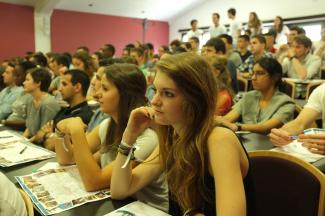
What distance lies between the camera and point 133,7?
10992 mm

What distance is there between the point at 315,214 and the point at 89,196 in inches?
35.3

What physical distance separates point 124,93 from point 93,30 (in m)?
9.93

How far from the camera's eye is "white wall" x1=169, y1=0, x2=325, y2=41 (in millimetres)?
8570

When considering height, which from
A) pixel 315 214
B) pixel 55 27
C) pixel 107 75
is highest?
pixel 55 27

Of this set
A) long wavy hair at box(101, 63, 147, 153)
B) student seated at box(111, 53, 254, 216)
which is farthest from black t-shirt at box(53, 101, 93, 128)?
student seated at box(111, 53, 254, 216)

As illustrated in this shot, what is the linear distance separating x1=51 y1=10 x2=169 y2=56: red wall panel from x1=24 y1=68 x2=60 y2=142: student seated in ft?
25.2

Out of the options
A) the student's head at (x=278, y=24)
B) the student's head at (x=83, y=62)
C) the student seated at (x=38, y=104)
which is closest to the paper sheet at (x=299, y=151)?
the student seated at (x=38, y=104)

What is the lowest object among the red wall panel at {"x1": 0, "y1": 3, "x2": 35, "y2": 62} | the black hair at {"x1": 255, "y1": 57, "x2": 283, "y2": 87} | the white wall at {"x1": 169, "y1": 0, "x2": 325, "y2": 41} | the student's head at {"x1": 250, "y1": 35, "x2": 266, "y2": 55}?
the black hair at {"x1": 255, "y1": 57, "x2": 283, "y2": 87}

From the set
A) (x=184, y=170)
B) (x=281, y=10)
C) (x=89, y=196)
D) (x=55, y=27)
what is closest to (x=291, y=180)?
(x=184, y=170)

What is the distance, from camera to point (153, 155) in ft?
4.51

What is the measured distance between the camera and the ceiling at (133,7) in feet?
33.1

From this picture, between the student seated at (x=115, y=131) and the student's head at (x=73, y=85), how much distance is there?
90cm

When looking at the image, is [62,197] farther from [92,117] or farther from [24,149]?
[92,117]

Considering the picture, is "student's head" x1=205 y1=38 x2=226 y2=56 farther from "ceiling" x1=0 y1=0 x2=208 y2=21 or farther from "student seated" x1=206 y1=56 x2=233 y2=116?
"ceiling" x1=0 y1=0 x2=208 y2=21
